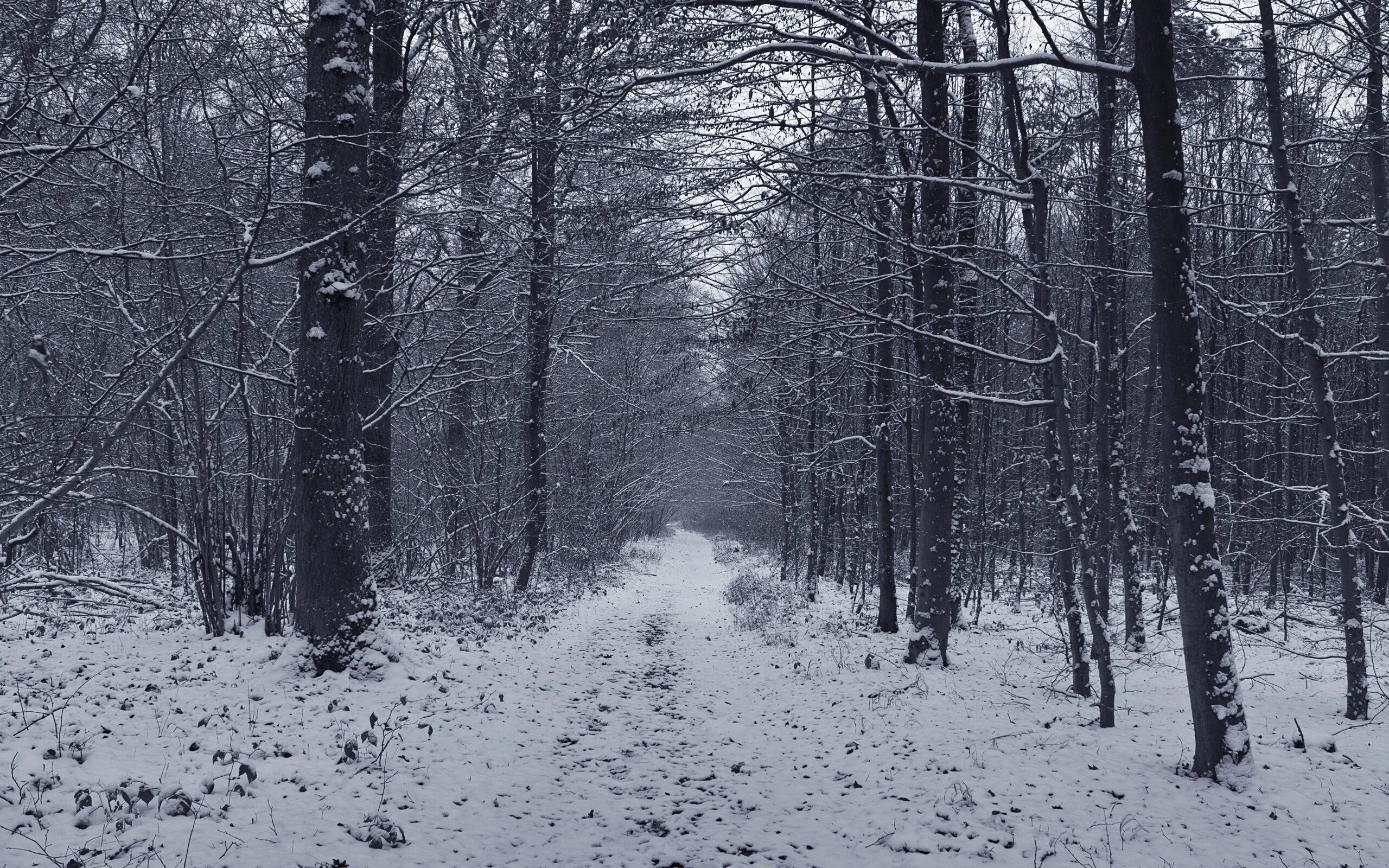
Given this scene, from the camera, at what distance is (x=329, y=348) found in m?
8.18

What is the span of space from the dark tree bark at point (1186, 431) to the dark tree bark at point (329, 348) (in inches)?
305

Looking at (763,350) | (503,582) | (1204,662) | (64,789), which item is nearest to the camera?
(64,789)

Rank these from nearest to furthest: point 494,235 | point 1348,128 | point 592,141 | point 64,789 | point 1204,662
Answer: point 64,789
point 1204,662
point 592,141
point 1348,128
point 494,235

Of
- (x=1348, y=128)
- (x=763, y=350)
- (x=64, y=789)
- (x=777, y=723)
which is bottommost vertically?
(x=777, y=723)

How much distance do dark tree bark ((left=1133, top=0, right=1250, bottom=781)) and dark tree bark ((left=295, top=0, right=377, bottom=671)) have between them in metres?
7.74

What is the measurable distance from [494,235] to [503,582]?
8307 mm

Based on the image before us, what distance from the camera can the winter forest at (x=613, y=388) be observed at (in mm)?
→ 5262

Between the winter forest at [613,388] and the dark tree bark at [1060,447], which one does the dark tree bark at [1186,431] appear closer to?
the winter forest at [613,388]

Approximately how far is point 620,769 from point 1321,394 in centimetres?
853

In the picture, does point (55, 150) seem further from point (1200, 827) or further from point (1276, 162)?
point (1276, 162)

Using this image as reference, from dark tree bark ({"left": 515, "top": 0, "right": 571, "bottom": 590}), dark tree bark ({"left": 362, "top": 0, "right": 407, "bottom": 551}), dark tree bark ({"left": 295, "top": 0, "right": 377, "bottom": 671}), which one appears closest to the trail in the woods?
dark tree bark ({"left": 295, "top": 0, "right": 377, "bottom": 671})

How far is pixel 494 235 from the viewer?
1105 centimetres

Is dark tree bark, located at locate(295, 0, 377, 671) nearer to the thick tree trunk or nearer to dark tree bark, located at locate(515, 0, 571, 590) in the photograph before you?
dark tree bark, located at locate(515, 0, 571, 590)

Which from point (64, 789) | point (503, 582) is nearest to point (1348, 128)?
point (64, 789)
